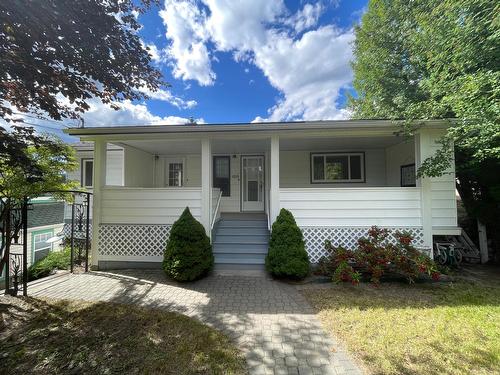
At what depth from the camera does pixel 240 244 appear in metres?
6.66

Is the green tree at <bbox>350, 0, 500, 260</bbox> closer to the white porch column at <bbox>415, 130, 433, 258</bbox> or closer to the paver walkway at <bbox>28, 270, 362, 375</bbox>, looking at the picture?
the white porch column at <bbox>415, 130, 433, 258</bbox>

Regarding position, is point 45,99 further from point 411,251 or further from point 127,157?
point 411,251

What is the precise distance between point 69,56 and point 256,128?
361 cm

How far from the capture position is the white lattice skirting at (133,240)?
6.35 metres

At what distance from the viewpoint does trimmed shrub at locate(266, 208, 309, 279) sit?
523 cm

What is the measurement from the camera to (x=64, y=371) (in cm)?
260

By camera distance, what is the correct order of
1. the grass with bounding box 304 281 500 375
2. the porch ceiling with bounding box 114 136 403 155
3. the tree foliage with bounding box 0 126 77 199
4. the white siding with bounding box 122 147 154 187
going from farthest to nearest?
the white siding with bounding box 122 147 154 187 < the porch ceiling with bounding box 114 136 403 155 < the tree foliage with bounding box 0 126 77 199 < the grass with bounding box 304 281 500 375

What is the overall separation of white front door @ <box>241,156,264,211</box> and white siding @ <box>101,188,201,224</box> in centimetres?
348

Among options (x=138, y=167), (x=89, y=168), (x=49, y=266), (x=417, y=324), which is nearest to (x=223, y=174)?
(x=138, y=167)

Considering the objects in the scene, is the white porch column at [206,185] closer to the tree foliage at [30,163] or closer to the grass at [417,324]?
the tree foliage at [30,163]

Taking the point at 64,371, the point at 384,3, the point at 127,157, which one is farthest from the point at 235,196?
the point at 384,3

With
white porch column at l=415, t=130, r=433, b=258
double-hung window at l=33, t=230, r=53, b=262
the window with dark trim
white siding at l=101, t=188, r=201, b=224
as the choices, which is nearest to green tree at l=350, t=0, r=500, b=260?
white porch column at l=415, t=130, r=433, b=258

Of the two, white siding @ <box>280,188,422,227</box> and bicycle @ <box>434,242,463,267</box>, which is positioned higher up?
white siding @ <box>280,188,422,227</box>

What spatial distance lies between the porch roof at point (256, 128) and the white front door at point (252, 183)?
3.61m
